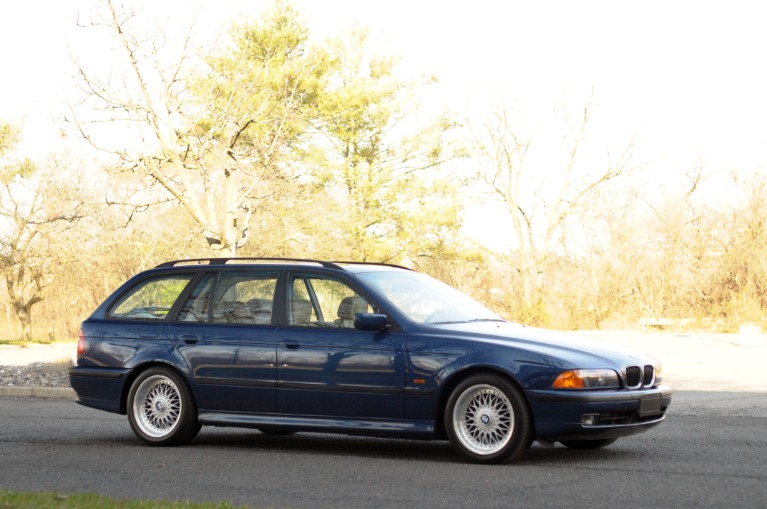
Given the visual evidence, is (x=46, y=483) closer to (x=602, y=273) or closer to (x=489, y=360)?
(x=489, y=360)

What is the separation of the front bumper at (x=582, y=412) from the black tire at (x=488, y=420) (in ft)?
0.42

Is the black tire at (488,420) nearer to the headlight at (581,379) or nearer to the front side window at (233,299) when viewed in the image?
the headlight at (581,379)

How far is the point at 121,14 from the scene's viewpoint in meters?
19.3

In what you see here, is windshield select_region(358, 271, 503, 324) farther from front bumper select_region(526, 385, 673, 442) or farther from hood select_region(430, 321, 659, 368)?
front bumper select_region(526, 385, 673, 442)

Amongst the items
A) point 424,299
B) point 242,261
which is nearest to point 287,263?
point 242,261

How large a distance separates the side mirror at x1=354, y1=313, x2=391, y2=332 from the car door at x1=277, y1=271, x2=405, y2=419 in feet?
0.37

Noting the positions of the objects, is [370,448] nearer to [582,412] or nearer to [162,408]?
[162,408]

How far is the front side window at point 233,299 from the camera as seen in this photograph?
9344 mm

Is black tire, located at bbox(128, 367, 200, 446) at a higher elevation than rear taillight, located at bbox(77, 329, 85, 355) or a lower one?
lower

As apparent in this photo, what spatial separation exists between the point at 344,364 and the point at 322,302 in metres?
0.73

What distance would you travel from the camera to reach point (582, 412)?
7.93 meters

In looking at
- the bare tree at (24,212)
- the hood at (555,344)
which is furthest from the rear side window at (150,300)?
the bare tree at (24,212)

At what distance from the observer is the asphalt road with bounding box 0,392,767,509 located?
263 inches

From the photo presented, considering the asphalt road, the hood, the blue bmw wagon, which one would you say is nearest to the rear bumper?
the blue bmw wagon
